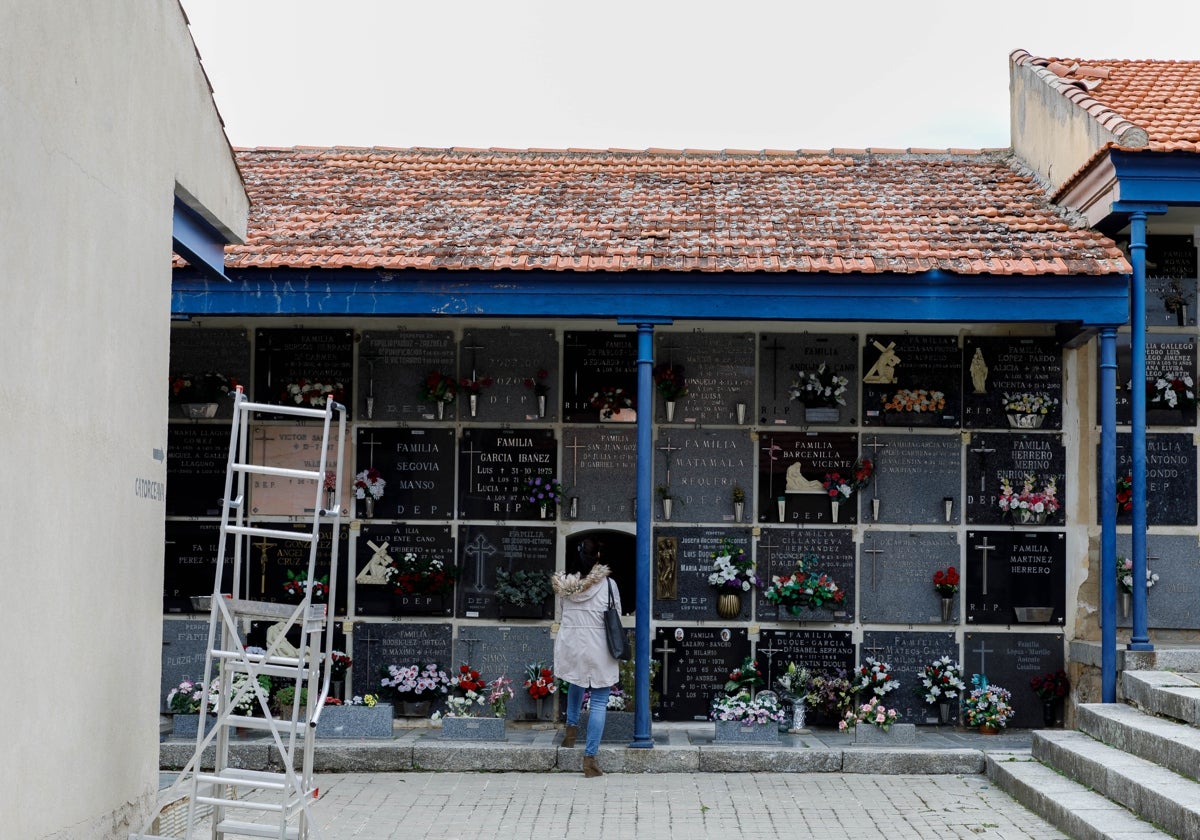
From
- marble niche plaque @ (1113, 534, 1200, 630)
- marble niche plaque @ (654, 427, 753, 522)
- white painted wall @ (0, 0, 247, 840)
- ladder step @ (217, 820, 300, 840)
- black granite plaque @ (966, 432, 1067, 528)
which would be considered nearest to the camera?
white painted wall @ (0, 0, 247, 840)

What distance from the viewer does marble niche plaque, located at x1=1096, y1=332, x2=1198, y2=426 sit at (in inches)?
413

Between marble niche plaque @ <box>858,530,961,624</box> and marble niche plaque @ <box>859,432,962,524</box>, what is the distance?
167 millimetres

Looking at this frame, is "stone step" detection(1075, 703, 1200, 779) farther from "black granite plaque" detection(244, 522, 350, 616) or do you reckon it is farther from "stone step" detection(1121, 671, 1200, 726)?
"black granite plaque" detection(244, 522, 350, 616)

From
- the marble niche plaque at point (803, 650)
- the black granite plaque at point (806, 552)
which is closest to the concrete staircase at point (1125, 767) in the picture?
the marble niche plaque at point (803, 650)

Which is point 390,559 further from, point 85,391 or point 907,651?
point 85,391

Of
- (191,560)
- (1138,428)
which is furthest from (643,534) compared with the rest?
(191,560)

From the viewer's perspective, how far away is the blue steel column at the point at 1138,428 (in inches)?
373

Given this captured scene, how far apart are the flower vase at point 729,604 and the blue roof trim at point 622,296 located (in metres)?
2.20

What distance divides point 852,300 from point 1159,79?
167 inches

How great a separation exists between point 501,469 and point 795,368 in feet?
8.14

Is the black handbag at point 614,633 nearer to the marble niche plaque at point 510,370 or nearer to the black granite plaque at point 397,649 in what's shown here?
the black granite plaque at point 397,649

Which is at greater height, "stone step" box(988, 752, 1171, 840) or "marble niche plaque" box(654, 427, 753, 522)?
"marble niche plaque" box(654, 427, 753, 522)

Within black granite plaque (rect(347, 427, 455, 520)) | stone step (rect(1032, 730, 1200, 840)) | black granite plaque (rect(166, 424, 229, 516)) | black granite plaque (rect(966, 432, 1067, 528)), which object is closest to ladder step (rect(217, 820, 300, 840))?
stone step (rect(1032, 730, 1200, 840))

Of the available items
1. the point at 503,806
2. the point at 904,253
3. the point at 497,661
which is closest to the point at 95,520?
the point at 503,806
